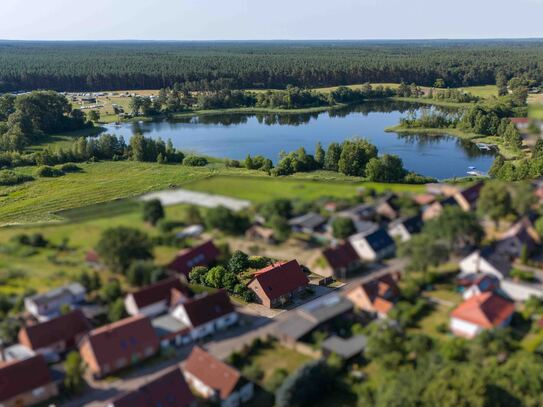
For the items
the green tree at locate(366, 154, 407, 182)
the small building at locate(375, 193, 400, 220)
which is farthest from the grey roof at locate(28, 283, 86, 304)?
the green tree at locate(366, 154, 407, 182)

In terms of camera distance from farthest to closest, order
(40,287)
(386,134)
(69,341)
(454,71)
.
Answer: (454,71)
(386,134)
(69,341)
(40,287)

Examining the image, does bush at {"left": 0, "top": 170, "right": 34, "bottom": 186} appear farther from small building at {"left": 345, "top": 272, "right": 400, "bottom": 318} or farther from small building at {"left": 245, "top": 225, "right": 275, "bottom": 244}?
small building at {"left": 345, "top": 272, "right": 400, "bottom": 318}

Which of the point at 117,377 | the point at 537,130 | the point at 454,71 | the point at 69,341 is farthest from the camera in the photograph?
the point at 454,71

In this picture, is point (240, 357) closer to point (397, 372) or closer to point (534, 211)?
point (397, 372)

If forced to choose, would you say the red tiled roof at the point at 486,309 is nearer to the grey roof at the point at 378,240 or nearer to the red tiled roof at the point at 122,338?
the grey roof at the point at 378,240

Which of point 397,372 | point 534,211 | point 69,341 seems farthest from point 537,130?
point 69,341

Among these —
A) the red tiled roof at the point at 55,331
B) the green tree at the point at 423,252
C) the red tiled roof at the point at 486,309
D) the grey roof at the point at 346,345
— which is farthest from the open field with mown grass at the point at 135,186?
the red tiled roof at the point at 55,331
